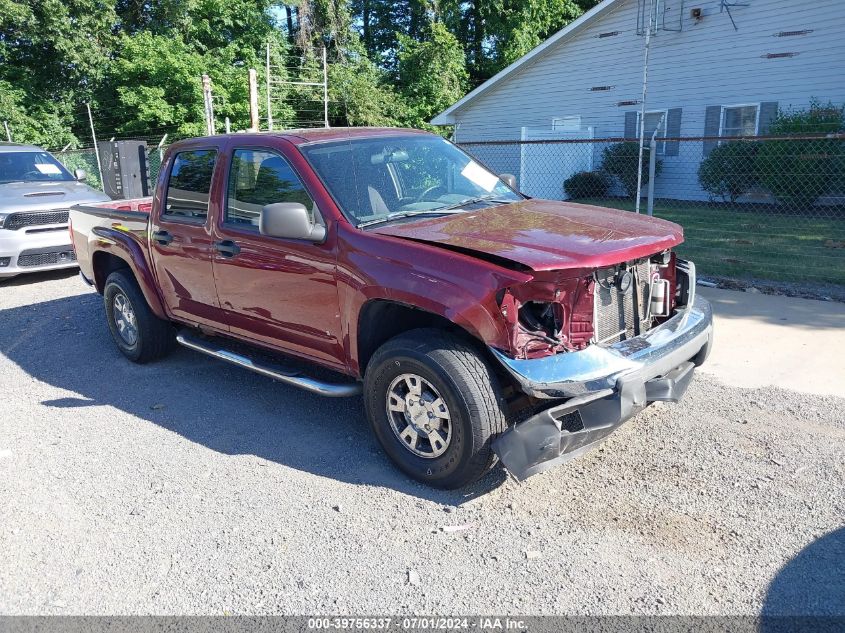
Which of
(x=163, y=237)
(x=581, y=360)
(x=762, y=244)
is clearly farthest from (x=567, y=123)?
(x=581, y=360)

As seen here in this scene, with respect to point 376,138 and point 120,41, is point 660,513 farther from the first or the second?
point 120,41

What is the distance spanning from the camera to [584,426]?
348 centimetres

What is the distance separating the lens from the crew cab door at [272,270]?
166 inches

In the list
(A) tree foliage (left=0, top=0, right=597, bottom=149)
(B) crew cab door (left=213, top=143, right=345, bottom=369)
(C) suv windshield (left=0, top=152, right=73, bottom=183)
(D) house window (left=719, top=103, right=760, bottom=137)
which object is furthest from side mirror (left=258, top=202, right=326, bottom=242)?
(A) tree foliage (left=0, top=0, right=597, bottom=149)

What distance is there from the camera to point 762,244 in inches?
405

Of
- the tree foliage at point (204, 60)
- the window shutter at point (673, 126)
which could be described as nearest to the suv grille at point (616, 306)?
the window shutter at point (673, 126)

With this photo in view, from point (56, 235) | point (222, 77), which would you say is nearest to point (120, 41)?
point (222, 77)

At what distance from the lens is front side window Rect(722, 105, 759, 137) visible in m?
15.5

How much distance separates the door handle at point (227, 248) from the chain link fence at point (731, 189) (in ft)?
18.1

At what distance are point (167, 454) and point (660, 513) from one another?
3.00m

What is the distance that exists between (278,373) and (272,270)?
0.69m

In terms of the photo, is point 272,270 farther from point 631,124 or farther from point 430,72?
point 430,72

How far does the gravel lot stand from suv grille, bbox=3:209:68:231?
521 centimetres

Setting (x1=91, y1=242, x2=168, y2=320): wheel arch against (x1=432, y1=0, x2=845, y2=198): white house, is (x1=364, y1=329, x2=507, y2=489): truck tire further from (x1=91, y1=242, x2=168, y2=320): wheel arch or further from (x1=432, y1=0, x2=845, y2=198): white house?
(x1=432, y1=0, x2=845, y2=198): white house
